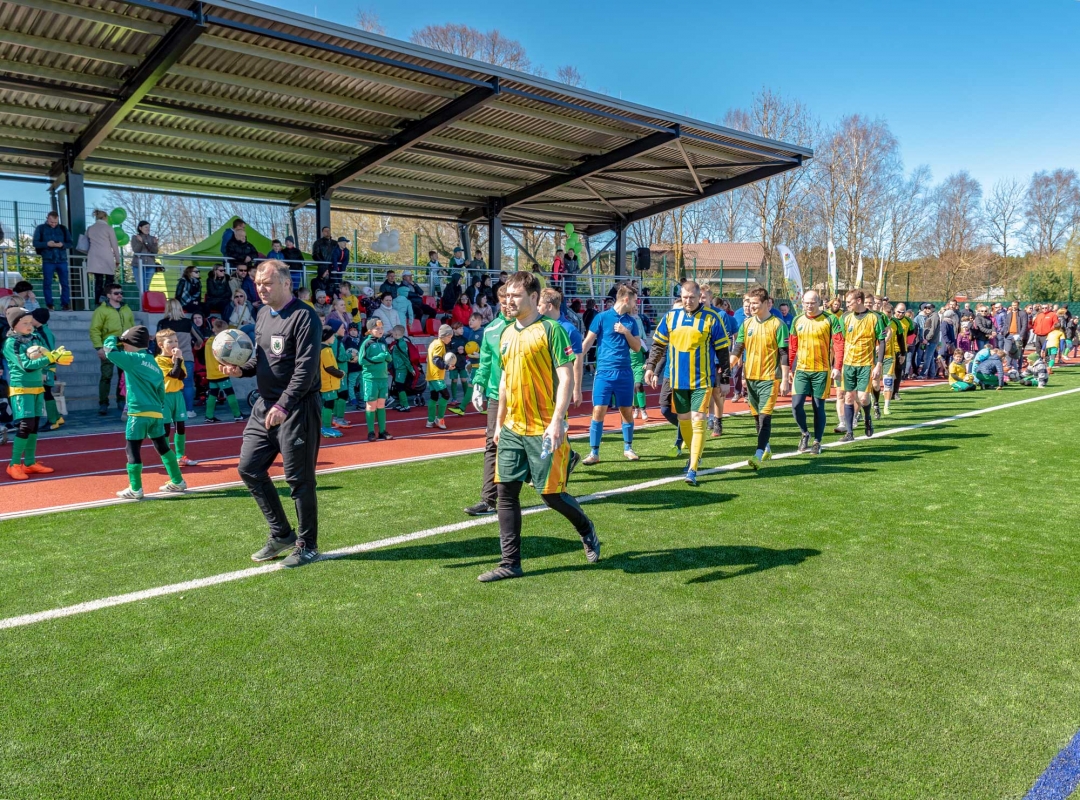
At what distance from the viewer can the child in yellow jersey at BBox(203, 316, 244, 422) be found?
12.5 meters

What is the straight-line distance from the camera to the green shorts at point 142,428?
23.4 ft

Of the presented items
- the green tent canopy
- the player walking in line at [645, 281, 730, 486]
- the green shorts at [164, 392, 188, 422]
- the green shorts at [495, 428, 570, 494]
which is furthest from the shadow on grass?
the green tent canopy

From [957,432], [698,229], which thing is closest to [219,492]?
[957,432]

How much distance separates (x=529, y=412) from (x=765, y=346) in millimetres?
4849

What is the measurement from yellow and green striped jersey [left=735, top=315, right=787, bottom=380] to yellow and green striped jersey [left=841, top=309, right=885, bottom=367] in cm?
187

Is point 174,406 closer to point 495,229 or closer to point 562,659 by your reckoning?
point 562,659

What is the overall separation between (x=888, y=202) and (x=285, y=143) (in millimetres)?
42898

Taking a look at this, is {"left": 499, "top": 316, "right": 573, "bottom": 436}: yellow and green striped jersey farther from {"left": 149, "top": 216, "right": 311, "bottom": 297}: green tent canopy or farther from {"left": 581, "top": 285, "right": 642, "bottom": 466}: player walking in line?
{"left": 149, "top": 216, "right": 311, "bottom": 297}: green tent canopy

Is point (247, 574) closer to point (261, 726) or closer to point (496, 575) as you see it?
point (496, 575)

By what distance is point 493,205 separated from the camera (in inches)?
938

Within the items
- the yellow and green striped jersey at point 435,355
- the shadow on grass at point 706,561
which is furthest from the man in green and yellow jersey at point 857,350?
the yellow and green striped jersey at point 435,355

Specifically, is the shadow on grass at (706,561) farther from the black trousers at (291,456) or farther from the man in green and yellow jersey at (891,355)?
the man in green and yellow jersey at (891,355)

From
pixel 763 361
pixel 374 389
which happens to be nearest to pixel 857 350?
pixel 763 361

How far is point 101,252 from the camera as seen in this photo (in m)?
14.7
